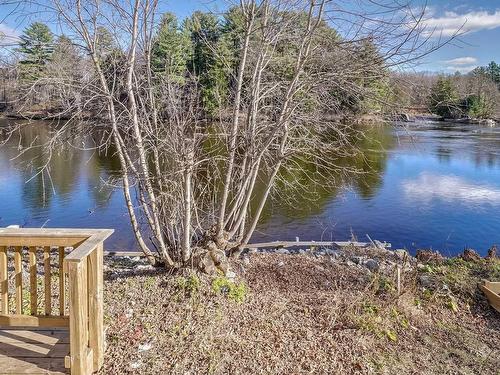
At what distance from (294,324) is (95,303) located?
6.28 ft

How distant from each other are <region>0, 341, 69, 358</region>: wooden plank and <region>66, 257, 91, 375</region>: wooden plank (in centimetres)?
28

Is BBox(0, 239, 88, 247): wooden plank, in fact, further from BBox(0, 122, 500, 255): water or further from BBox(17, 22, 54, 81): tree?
BBox(0, 122, 500, 255): water

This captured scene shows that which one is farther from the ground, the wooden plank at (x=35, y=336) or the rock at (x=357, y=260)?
the wooden plank at (x=35, y=336)

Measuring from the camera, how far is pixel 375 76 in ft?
14.8

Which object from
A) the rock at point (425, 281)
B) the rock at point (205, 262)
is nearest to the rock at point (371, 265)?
the rock at point (425, 281)

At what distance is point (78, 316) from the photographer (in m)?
2.76

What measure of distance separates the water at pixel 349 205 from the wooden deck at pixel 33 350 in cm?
415

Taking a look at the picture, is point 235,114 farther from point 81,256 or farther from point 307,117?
point 81,256

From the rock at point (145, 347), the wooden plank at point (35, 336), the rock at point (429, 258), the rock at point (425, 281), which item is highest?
the wooden plank at point (35, 336)

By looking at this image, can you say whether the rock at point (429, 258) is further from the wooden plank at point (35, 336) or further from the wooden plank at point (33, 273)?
the wooden plank at point (33, 273)

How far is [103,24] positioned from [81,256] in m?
2.82

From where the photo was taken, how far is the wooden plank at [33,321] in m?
3.22

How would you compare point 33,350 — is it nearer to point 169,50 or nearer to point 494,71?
point 169,50

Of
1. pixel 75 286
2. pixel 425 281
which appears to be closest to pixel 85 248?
pixel 75 286
